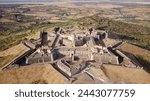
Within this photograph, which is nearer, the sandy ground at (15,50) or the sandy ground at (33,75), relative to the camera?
the sandy ground at (33,75)

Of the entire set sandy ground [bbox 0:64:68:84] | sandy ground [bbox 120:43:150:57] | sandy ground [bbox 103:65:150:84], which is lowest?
sandy ground [bbox 120:43:150:57]

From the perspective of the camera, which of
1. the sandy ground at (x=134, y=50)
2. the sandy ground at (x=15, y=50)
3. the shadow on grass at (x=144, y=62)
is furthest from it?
the sandy ground at (x=134, y=50)

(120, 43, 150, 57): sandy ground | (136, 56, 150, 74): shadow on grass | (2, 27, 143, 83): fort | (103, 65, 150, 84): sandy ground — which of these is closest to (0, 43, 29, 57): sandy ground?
(2, 27, 143, 83): fort

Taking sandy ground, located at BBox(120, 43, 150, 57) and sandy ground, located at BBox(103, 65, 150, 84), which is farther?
sandy ground, located at BBox(120, 43, 150, 57)

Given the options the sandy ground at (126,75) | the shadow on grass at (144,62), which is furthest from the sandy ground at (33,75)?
the shadow on grass at (144,62)

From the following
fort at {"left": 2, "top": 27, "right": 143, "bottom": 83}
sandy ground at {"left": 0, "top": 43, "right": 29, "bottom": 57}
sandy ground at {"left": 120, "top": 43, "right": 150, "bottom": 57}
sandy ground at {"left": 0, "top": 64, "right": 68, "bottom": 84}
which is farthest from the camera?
sandy ground at {"left": 120, "top": 43, "right": 150, "bottom": 57}

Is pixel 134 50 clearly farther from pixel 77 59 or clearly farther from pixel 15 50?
pixel 15 50

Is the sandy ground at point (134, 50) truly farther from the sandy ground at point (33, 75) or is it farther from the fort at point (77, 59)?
the sandy ground at point (33, 75)

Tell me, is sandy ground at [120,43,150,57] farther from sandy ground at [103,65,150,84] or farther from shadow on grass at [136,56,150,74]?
sandy ground at [103,65,150,84]

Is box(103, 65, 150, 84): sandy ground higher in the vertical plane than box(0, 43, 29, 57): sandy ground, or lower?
higher
